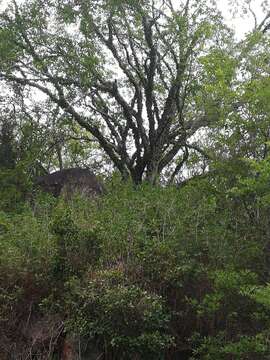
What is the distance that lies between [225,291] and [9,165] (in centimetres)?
826

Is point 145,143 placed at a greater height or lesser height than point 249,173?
greater

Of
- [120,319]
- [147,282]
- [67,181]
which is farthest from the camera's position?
[67,181]

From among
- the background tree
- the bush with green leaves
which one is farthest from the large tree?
the bush with green leaves

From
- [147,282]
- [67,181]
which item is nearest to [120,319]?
[147,282]

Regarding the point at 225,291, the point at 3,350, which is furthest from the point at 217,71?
the point at 3,350

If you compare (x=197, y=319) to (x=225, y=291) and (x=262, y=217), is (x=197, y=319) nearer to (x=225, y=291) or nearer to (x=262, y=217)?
(x=225, y=291)

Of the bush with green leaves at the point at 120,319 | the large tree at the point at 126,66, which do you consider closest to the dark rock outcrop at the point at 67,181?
the large tree at the point at 126,66

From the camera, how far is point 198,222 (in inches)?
329

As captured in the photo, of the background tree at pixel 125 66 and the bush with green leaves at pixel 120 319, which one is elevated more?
the background tree at pixel 125 66

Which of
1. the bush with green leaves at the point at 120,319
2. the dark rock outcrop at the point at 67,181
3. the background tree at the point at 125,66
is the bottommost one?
the bush with green leaves at the point at 120,319

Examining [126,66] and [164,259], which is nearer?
[164,259]

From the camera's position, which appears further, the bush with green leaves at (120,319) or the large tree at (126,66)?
the large tree at (126,66)

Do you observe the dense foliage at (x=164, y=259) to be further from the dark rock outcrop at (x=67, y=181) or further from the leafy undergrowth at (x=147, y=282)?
the dark rock outcrop at (x=67, y=181)

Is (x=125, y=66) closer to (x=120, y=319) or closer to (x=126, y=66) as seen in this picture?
(x=126, y=66)
